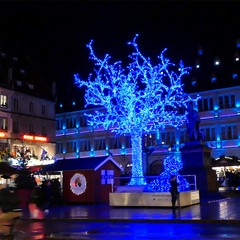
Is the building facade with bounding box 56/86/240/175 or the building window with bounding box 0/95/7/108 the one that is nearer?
the building window with bounding box 0/95/7/108

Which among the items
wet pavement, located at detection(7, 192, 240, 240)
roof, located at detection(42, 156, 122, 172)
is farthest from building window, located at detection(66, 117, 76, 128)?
wet pavement, located at detection(7, 192, 240, 240)

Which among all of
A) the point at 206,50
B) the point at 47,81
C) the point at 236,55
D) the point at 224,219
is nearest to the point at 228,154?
the point at 236,55

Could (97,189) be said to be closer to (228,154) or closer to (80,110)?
(228,154)

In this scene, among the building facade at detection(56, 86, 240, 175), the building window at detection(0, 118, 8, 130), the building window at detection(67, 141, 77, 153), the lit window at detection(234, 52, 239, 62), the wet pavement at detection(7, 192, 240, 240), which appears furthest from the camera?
the building window at detection(67, 141, 77, 153)

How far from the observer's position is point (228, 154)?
178 feet

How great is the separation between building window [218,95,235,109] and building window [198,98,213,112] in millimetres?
1349

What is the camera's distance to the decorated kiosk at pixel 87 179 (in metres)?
27.9

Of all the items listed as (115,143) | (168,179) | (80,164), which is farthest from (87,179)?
(115,143)

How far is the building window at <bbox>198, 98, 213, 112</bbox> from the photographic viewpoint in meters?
57.1

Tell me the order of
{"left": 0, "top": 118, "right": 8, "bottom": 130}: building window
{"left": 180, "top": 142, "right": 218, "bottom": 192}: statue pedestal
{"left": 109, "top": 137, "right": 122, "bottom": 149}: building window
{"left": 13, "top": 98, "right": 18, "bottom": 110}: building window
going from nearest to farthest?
1. {"left": 180, "top": 142, "right": 218, "bottom": 192}: statue pedestal
2. {"left": 0, "top": 118, "right": 8, "bottom": 130}: building window
3. {"left": 13, "top": 98, "right": 18, "bottom": 110}: building window
4. {"left": 109, "top": 137, "right": 122, "bottom": 149}: building window

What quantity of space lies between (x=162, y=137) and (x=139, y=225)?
44054mm

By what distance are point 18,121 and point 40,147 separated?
4.58 meters

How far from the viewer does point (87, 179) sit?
1102 inches

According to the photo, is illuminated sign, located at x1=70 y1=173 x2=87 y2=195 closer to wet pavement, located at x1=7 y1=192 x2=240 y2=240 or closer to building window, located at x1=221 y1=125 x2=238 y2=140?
wet pavement, located at x1=7 y1=192 x2=240 y2=240
